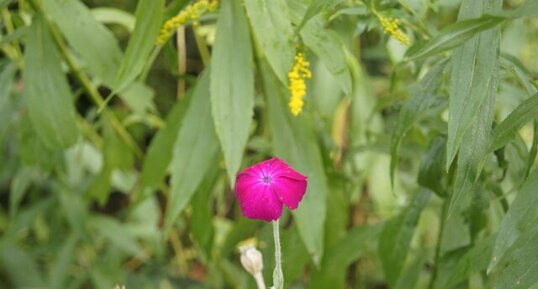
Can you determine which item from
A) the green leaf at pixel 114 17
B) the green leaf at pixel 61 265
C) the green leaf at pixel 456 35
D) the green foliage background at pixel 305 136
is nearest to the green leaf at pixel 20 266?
the green foliage background at pixel 305 136

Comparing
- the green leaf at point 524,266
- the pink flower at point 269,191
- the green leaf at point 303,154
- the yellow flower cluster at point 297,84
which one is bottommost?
the green leaf at point 303,154

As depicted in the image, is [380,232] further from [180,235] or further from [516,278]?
[180,235]

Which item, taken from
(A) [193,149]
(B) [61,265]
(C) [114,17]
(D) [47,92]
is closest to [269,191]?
(A) [193,149]

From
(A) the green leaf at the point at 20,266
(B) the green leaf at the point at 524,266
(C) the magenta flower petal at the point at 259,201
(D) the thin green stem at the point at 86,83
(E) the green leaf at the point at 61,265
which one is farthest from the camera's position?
(A) the green leaf at the point at 20,266

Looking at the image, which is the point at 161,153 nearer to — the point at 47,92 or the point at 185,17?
the point at 47,92

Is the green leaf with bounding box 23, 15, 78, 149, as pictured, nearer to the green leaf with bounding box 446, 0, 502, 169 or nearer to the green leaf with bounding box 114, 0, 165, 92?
the green leaf with bounding box 114, 0, 165, 92

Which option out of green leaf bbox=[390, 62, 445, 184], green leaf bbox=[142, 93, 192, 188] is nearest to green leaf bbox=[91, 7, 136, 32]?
green leaf bbox=[142, 93, 192, 188]

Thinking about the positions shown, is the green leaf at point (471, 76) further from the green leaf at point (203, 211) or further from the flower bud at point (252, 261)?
the green leaf at point (203, 211)

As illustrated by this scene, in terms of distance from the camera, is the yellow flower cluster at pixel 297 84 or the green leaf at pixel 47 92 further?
the green leaf at pixel 47 92
